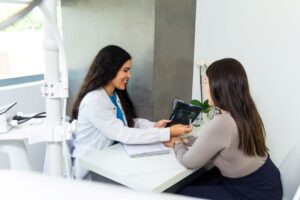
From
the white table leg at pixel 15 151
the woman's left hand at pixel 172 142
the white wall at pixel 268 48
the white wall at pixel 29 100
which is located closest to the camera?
the white table leg at pixel 15 151

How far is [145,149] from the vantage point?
57.4 inches

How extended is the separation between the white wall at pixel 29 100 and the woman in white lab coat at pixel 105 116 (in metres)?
0.55

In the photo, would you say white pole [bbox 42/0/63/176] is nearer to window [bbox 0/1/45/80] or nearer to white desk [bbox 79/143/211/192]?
white desk [bbox 79/143/211/192]

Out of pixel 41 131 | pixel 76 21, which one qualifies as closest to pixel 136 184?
pixel 41 131

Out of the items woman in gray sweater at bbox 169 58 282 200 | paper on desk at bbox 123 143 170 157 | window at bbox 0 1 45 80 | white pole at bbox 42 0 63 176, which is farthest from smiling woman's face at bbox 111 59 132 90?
white pole at bbox 42 0 63 176

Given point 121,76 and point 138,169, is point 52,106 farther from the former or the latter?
point 121,76

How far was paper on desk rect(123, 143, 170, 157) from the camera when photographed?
4.59 ft

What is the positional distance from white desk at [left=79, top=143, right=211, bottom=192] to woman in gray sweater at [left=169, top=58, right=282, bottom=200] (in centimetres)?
9

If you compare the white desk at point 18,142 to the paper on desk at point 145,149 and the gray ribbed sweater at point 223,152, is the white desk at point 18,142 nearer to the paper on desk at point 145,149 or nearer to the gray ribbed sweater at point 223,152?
the paper on desk at point 145,149

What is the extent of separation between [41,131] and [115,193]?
556 millimetres

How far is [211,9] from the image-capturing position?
200 centimetres

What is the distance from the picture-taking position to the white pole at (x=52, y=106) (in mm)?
798

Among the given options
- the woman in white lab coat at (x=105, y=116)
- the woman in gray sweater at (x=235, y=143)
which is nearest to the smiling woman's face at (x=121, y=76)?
the woman in white lab coat at (x=105, y=116)

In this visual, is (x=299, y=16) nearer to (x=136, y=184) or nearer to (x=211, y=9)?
(x=211, y=9)
